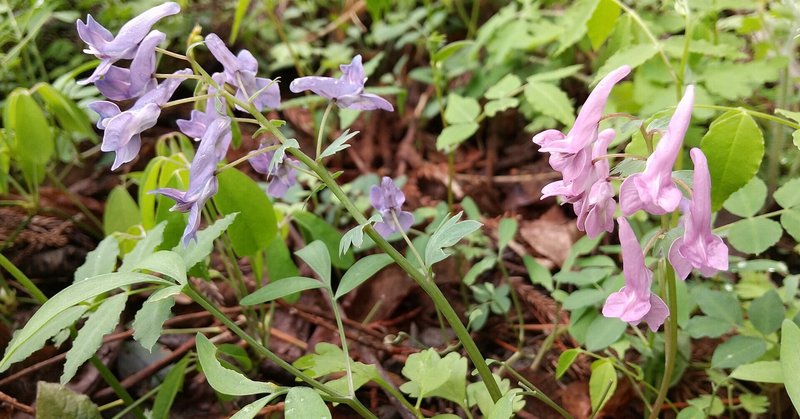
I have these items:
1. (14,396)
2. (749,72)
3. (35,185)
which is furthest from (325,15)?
(14,396)

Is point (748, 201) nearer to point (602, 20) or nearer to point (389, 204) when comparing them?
point (602, 20)

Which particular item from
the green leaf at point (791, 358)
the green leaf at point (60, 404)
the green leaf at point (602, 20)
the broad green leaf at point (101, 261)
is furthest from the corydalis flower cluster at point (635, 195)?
the green leaf at point (60, 404)

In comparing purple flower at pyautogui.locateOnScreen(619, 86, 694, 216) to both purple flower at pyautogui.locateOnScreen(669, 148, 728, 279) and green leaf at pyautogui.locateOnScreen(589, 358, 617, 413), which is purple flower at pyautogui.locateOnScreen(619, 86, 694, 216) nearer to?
purple flower at pyautogui.locateOnScreen(669, 148, 728, 279)

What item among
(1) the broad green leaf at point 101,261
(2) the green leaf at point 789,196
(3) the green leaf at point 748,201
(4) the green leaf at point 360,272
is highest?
(1) the broad green leaf at point 101,261

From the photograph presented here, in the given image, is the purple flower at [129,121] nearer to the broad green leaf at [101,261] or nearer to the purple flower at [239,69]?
the purple flower at [239,69]

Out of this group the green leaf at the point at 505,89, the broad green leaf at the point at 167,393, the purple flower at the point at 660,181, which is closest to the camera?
the purple flower at the point at 660,181

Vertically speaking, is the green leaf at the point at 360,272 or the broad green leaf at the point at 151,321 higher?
the broad green leaf at the point at 151,321

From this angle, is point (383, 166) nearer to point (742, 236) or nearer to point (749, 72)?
point (749, 72)
